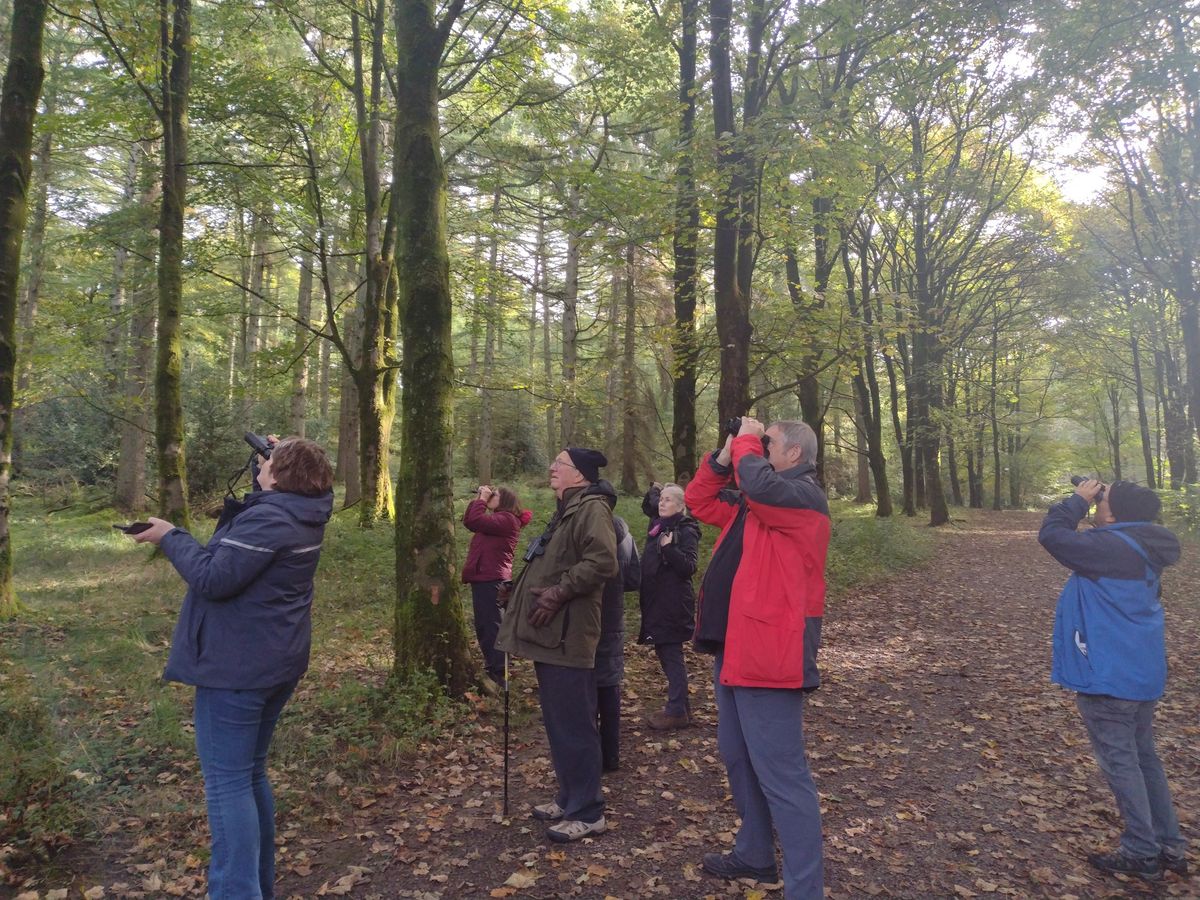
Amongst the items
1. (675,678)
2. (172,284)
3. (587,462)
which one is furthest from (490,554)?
(172,284)

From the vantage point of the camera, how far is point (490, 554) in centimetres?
641

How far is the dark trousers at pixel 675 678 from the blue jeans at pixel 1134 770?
2.78 metres

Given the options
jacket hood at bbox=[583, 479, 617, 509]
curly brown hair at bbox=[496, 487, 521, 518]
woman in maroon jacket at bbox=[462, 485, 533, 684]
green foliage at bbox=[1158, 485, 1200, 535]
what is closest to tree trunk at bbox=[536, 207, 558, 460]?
curly brown hair at bbox=[496, 487, 521, 518]

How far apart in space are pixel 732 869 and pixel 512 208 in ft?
40.7

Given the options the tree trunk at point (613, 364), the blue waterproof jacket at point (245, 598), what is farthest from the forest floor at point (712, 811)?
the tree trunk at point (613, 364)

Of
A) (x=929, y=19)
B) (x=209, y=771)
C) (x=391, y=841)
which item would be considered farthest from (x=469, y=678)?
(x=929, y=19)

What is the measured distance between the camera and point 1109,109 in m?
12.7

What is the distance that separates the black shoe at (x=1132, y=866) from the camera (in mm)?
3521

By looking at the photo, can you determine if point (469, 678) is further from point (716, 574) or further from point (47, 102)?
point (47, 102)

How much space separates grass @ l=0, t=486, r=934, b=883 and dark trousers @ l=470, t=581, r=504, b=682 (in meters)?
0.52

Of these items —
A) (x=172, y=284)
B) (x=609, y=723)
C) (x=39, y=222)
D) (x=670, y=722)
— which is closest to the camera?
(x=609, y=723)

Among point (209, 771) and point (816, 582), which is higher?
point (816, 582)

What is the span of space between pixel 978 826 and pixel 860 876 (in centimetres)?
107

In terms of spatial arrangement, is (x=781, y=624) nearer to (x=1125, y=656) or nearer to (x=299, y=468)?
(x=1125, y=656)
